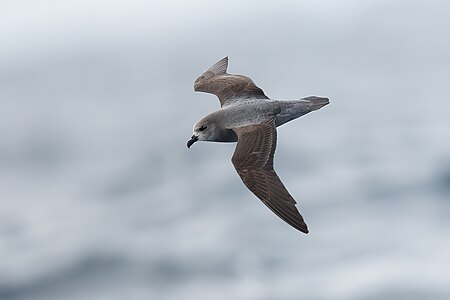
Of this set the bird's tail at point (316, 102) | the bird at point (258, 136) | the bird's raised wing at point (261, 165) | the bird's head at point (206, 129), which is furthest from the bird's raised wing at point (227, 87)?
the bird's raised wing at point (261, 165)

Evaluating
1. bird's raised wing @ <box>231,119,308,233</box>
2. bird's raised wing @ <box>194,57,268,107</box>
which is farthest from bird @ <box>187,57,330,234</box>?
bird's raised wing @ <box>194,57,268,107</box>

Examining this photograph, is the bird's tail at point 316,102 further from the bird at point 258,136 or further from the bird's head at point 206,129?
the bird's head at point 206,129

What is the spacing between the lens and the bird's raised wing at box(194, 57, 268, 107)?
25.4 metres

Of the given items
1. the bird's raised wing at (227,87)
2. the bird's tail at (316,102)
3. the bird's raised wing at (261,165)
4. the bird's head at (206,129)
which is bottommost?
the bird's raised wing at (261,165)

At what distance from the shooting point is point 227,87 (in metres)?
26.0

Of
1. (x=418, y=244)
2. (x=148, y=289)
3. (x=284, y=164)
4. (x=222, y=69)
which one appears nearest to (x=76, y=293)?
(x=148, y=289)

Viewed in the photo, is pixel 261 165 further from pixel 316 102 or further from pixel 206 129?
pixel 316 102

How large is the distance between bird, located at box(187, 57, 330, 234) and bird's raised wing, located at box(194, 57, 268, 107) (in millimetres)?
648

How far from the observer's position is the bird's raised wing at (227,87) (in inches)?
999

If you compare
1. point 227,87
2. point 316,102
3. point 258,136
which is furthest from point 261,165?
point 227,87

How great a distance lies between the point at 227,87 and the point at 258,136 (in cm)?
375

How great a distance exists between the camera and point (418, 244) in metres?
162

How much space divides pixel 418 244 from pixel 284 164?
24675 millimetres

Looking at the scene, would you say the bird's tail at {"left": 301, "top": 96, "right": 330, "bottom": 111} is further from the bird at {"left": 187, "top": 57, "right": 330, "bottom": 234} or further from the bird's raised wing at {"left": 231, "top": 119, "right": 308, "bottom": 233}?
the bird's raised wing at {"left": 231, "top": 119, "right": 308, "bottom": 233}
